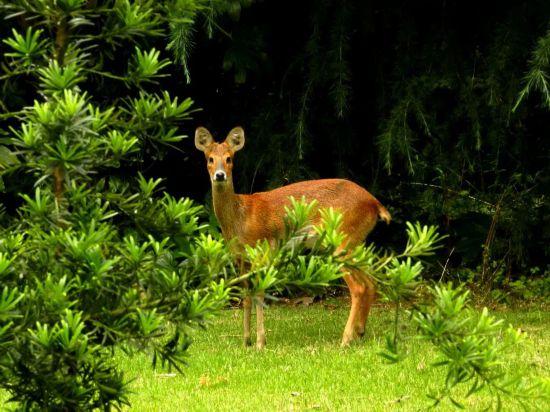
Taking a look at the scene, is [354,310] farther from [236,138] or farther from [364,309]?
[236,138]

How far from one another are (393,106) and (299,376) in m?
4.07

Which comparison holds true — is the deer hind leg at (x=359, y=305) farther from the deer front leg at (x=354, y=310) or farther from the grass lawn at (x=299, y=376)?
the grass lawn at (x=299, y=376)

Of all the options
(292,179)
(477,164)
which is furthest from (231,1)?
(477,164)

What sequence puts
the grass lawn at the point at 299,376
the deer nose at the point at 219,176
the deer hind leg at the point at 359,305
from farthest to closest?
the deer hind leg at the point at 359,305
the deer nose at the point at 219,176
the grass lawn at the point at 299,376

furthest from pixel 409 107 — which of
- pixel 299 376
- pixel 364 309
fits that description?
pixel 299 376

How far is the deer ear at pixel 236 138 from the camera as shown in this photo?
28.7 feet

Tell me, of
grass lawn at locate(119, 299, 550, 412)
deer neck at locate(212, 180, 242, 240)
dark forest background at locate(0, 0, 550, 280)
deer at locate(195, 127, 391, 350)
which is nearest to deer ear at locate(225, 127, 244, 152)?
deer at locate(195, 127, 391, 350)

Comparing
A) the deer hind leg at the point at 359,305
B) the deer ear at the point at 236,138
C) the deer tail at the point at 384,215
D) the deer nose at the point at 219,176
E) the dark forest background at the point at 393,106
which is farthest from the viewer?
the dark forest background at the point at 393,106

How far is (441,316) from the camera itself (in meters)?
3.19

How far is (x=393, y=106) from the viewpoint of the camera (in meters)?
10.2

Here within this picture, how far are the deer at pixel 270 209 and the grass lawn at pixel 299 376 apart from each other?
11.3 inches

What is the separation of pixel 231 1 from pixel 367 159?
3.18m

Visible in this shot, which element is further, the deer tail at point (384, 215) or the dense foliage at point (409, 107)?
the dense foliage at point (409, 107)

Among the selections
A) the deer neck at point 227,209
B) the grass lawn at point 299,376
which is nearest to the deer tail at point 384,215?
the grass lawn at point 299,376
